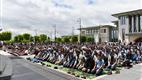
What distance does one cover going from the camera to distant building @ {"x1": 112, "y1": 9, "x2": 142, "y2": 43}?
182ft

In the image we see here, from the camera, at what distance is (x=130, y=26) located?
57.5 metres

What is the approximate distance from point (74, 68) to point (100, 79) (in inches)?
191

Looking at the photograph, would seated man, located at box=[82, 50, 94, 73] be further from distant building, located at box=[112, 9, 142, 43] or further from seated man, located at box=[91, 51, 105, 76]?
distant building, located at box=[112, 9, 142, 43]

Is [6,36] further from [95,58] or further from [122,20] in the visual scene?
[95,58]

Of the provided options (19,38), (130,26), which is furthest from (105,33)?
(19,38)

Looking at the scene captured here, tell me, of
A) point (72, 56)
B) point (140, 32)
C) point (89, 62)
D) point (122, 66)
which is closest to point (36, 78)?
point (89, 62)

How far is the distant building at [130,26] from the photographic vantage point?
182ft

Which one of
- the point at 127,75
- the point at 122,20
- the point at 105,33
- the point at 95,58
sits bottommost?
the point at 127,75

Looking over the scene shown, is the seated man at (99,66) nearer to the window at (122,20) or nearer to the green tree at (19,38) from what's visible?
the window at (122,20)

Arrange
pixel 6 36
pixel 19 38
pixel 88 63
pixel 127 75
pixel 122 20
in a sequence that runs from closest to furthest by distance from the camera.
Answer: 1. pixel 127 75
2. pixel 88 63
3. pixel 122 20
4. pixel 6 36
5. pixel 19 38

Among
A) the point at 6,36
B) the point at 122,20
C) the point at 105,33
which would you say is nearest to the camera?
the point at 122,20

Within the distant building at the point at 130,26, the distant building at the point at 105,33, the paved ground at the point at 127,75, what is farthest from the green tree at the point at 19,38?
the paved ground at the point at 127,75

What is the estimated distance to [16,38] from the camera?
330ft

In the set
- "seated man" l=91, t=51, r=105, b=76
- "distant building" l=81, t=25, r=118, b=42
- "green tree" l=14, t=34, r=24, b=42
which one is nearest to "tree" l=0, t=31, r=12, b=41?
"green tree" l=14, t=34, r=24, b=42
